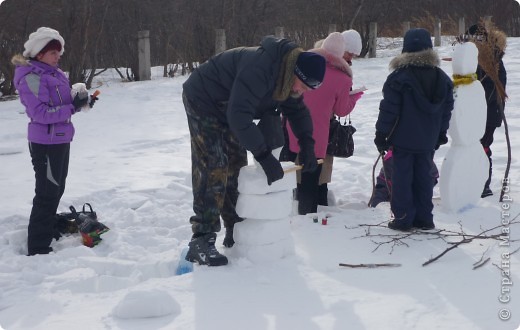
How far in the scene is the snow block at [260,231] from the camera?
3.91 meters

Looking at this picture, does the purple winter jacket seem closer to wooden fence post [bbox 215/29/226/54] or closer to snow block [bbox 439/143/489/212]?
snow block [bbox 439/143/489/212]

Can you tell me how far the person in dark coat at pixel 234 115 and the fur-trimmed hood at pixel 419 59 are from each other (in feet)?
2.70

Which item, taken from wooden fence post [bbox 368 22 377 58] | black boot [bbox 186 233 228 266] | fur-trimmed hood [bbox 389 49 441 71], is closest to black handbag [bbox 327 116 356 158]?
fur-trimmed hood [bbox 389 49 441 71]

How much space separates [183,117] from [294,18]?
10646mm

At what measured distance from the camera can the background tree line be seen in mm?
13195

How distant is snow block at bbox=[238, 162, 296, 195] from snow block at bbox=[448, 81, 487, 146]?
1.68 metres

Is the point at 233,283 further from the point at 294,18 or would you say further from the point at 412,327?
the point at 294,18

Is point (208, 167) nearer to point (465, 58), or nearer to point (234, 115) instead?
point (234, 115)

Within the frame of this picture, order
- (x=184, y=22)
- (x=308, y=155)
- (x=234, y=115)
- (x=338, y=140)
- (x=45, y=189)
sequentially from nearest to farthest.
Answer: (x=234, y=115), (x=308, y=155), (x=45, y=189), (x=338, y=140), (x=184, y=22)

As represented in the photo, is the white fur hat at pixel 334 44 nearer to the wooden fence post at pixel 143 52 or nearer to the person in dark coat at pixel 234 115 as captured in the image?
the person in dark coat at pixel 234 115

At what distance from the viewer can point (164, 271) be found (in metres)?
4.15

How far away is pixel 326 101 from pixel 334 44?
0.46 m

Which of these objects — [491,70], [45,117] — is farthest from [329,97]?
[45,117]

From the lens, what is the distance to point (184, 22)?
693 inches
